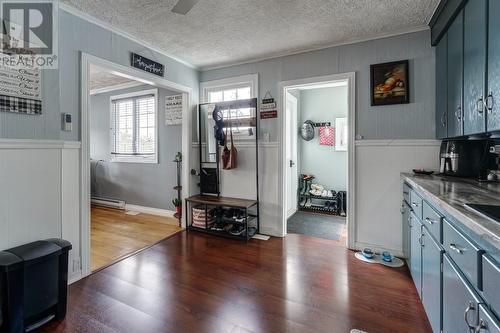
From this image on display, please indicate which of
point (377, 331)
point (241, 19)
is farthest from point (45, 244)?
point (241, 19)

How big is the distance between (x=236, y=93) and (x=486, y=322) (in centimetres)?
340

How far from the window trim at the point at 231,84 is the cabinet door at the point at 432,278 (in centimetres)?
262

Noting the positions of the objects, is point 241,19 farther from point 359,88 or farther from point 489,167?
point 489,167

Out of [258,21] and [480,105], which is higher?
[258,21]

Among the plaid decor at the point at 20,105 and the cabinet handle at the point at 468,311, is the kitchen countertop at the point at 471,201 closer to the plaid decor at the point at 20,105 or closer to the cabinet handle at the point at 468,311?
the cabinet handle at the point at 468,311

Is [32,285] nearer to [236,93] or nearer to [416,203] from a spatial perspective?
[416,203]

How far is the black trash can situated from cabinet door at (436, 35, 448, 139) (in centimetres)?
331

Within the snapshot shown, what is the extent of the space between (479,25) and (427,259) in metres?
1.51

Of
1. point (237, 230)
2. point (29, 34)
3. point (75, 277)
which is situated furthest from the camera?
point (237, 230)

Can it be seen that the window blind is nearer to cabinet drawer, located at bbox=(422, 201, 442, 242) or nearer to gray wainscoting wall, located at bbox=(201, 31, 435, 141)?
gray wainscoting wall, located at bbox=(201, 31, 435, 141)

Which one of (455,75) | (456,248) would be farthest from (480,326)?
(455,75)

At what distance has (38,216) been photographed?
1.93 m

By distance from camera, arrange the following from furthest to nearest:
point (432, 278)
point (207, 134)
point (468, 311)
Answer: point (207, 134) → point (432, 278) → point (468, 311)

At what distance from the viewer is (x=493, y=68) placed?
4.43 feet
